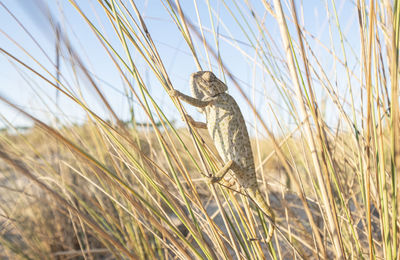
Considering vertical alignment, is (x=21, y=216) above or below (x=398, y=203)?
below

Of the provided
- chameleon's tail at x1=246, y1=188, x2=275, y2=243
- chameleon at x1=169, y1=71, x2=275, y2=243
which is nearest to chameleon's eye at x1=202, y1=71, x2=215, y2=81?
chameleon at x1=169, y1=71, x2=275, y2=243

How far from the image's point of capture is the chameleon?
0.99 m

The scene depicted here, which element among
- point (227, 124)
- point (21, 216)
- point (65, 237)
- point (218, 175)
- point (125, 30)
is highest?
point (125, 30)

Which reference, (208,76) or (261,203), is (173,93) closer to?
(208,76)

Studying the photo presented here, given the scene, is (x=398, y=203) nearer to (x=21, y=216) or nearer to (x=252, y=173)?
(x=252, y=173)

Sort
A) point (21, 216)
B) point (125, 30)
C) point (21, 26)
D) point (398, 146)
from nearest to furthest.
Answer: point (398, 146) < point (125, 30) < point (21, 26) < point (21, 216)

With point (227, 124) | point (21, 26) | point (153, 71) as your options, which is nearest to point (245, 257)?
point (227, 124)

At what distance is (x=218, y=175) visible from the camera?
0.95 metres

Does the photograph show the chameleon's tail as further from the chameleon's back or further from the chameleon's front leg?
the chameleon's front leg

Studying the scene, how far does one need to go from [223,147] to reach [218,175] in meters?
0.11

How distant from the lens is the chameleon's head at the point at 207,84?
0.99 m

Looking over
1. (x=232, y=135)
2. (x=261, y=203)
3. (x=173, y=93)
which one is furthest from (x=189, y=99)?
(x=261, y=203)

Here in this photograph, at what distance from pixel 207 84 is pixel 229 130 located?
0.58ft

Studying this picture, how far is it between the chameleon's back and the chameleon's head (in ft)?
0.09
